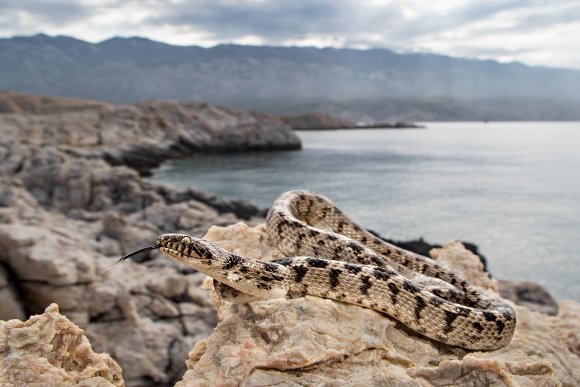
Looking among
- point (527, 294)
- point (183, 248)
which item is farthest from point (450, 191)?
point (183, 248)

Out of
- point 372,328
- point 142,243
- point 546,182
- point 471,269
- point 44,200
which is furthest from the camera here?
point 546,182

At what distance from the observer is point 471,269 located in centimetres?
947

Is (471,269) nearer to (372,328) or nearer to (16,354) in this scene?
(372,328)

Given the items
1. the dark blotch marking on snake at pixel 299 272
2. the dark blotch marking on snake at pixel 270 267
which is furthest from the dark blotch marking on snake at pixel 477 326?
the dark blotch marking on snake at pixel 270 267

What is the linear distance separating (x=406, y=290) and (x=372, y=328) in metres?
0.58

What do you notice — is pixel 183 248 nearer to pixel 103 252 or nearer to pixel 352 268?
pixel 352 268

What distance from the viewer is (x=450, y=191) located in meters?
68.0

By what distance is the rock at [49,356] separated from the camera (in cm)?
473

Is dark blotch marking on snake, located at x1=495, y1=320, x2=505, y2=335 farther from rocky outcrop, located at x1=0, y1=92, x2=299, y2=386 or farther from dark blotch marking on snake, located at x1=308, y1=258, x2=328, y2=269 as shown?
rocky outcrop, located at x1=0, y1=92, x2=299, y2=386

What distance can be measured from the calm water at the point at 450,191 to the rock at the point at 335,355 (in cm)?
3310

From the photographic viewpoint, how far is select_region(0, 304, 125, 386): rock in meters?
4.73

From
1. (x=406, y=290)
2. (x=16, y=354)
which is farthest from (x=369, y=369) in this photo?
(x=16, y=354)

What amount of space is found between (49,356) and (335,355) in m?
2.68

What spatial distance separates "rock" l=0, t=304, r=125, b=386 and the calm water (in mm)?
35536
